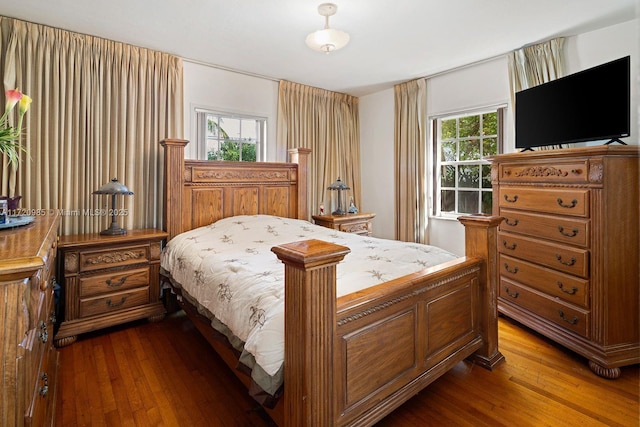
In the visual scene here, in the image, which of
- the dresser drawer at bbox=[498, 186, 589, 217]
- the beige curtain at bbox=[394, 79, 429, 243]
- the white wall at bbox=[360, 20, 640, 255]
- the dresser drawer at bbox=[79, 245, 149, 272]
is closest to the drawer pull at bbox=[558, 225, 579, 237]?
the dresser drawer at bbox=[498, 186, 589, 217]

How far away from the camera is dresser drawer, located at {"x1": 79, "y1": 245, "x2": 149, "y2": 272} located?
2604 mm

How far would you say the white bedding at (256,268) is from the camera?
1.44m

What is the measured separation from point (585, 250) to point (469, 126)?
6.93ft

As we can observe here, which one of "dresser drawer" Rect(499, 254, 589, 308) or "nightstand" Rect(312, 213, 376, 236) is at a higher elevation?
"nightstand" Rect(312, 213, 376, 236)

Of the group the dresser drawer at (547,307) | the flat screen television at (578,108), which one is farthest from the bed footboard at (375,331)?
the flat screen television at (578,108)

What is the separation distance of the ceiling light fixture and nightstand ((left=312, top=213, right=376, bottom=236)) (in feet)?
6.81

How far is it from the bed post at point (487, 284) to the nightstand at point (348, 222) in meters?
2.08

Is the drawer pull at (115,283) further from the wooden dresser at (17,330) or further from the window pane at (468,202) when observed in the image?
the window pane at (468,202)

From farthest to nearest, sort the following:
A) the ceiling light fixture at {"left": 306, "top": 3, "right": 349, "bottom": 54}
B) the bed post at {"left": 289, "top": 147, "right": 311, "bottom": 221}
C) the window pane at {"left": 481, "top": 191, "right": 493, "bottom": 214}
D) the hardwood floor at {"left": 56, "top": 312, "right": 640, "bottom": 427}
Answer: the bed post at {"left": 289, "top": 147, "right": 311, "bottom": 221} → the window pane at {"left": 481, "top": 191, "right": 493, "bottom": 214} → the ceiling light fixture at {"left": 306, "top": 3, "right": 349, "bottom": 54} → the hardwood floor at {"left": 56, "top": 312, "right": 640, "bottom": 427}

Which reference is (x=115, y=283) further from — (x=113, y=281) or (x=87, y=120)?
(x=87, y=120)

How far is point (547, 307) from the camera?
2.46m

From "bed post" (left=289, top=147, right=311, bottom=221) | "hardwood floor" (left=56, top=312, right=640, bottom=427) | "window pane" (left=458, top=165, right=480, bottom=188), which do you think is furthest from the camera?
"bed post" (left=289, top=147, right=311, bottom=221)

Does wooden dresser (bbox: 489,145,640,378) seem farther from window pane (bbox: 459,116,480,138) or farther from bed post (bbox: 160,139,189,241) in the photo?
bed post (bbox: 160,139,189,241)

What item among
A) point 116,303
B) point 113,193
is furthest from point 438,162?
point 116,303
